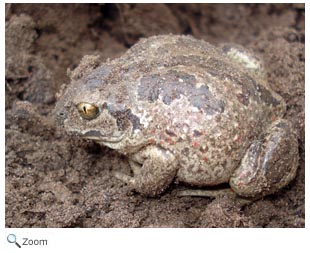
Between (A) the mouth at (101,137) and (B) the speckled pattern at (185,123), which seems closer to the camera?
(B) the speckled pattern at (185,123)

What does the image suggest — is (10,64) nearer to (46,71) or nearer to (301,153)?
(46,71)

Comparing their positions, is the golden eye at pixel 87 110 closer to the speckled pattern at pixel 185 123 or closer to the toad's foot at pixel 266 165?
the speckled pattern at pixel 185 123

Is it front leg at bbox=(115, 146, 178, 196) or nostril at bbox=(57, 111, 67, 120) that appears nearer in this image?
front leg at bbox=(115, 146, 178, 196)

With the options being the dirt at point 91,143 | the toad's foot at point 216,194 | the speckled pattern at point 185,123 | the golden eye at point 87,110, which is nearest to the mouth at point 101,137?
the speckled pattern at point 185,123

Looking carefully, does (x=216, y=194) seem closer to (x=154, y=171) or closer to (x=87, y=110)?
(x=154, y=171)
